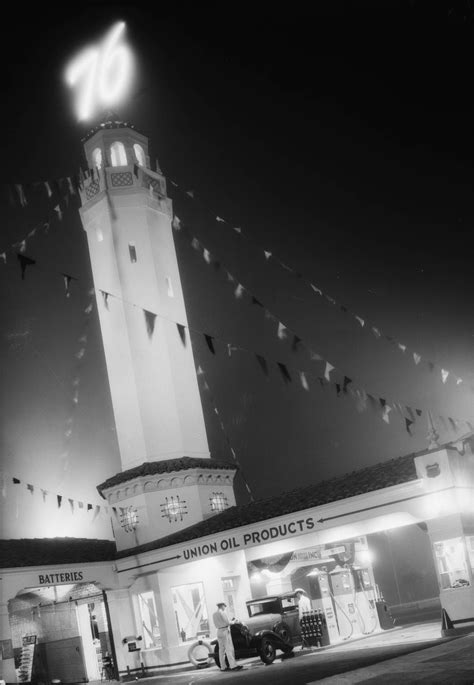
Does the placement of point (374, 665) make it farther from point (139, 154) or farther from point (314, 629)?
point (139, 154)

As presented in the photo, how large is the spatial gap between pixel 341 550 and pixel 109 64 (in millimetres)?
23421

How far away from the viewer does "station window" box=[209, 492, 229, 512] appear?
95.8 feet

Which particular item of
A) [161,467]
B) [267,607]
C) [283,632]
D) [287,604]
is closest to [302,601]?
[287,604]

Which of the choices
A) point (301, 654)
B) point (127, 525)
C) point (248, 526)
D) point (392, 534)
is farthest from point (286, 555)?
point (392, 534)

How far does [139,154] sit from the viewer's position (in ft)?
113

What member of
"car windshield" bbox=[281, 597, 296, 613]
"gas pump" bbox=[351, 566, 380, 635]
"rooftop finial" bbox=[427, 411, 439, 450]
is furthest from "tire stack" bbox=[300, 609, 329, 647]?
"rooftop finial" bbox=[427, 411, 439, 450]

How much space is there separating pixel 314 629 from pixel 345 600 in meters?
1.44

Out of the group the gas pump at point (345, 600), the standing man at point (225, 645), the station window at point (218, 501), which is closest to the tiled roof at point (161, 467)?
the station window at point (218, 501)

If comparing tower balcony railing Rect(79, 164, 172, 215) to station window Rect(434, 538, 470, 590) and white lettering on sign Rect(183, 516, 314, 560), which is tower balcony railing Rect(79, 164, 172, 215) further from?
station window Rect(434, 538, 470, 590)

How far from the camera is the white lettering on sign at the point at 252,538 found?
20.8 metres

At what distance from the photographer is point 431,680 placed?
1037cm

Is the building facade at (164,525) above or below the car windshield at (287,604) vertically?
above

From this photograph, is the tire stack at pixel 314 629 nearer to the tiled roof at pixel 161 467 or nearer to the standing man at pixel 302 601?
the standing man at pixel 302 601

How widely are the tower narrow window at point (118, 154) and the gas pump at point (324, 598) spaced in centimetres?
2119
